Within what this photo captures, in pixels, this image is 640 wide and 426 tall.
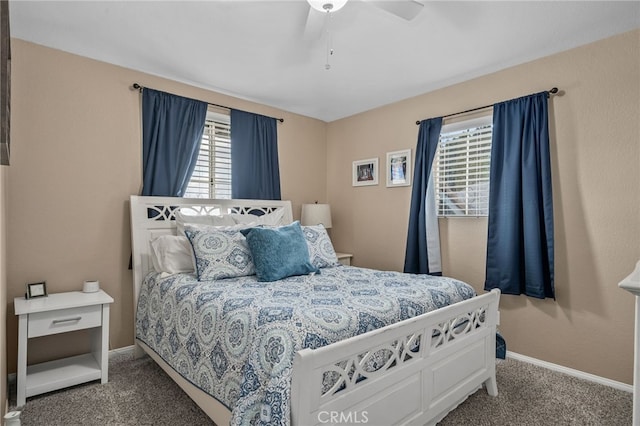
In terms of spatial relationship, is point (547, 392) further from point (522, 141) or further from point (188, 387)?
point (188, 387)

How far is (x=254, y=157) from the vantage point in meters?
3.88

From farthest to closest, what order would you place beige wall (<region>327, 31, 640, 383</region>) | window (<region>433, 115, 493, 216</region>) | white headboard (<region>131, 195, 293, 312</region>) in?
window (<region>433, 115, 493, 216</region>)
white headboard (<region>131, 195, 293, 312</region>)
beige wall (<region>327, 31, 640, 383</region>)

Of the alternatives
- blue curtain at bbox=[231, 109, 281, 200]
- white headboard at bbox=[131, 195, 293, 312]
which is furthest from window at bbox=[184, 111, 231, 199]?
white headboard at bbox=[131, 195, 293, 312]

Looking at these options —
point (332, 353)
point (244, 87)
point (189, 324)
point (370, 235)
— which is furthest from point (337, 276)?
point (244, 87)

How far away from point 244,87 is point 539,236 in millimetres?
2959

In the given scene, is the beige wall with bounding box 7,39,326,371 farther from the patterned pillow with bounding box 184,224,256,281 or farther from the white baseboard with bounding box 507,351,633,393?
the white baseboard with bounding box 507,351,633,393

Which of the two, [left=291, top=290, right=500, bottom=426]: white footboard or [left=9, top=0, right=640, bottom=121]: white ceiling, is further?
[left=9, top=0, right=640, bottom=121]: white ceiling

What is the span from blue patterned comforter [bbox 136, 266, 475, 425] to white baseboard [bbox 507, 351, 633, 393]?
3.54ft

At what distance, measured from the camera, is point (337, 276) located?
106 inches

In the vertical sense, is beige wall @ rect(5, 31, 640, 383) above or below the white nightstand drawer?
above

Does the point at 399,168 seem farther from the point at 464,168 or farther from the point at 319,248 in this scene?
the point at 319,248

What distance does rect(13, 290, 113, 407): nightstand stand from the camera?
2209mm

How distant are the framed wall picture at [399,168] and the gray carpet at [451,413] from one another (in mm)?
2001

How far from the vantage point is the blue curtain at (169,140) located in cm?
314
